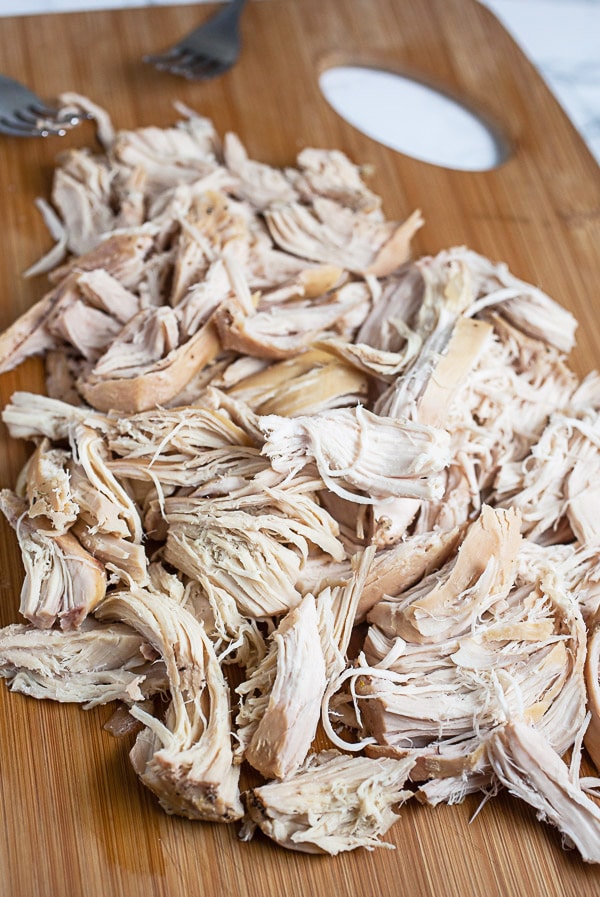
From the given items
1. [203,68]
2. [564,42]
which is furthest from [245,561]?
[564,42]

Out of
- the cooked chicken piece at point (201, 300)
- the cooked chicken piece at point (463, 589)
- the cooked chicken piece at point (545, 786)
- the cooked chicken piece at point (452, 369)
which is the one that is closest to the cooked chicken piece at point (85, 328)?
the cooked chicken piece at point (201, 300)

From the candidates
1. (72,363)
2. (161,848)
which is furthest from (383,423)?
(161,848)

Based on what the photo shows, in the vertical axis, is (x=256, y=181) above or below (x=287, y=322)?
above

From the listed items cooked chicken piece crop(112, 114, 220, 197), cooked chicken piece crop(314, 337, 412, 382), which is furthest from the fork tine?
cooked chicken piece crop(314, 337, 412, 382)

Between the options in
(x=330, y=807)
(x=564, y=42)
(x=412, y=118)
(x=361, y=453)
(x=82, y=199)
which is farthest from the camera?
(x=564, y=42)

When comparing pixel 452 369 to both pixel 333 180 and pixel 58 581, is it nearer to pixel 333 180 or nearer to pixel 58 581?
pixel 333 180

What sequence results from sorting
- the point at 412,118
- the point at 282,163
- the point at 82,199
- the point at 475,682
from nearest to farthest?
the point at 475,682 < the point at 82,199 < the point at 282,163 < the point at 412,118

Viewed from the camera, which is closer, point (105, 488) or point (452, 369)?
point (105, 488)

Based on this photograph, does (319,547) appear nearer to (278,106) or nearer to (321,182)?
(321,182)
